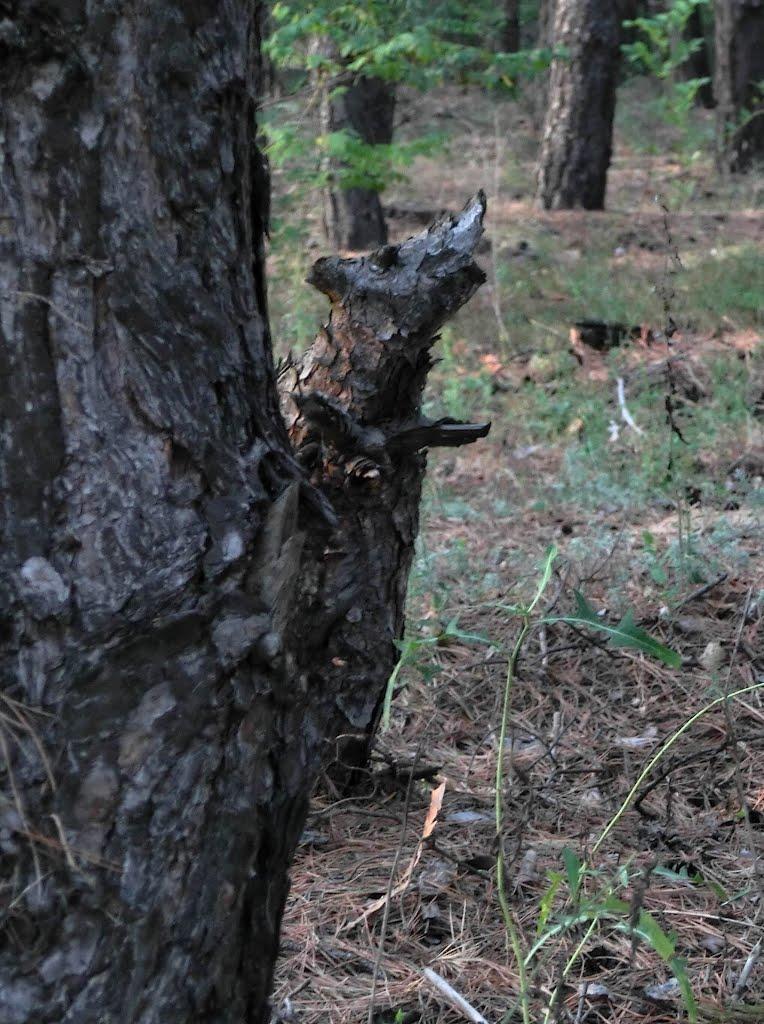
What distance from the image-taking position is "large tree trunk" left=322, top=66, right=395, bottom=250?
8.59 m

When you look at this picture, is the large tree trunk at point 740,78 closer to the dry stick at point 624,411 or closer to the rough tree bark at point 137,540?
the dry stick at point 624,411

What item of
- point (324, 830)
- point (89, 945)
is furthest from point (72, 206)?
point (324, 830)

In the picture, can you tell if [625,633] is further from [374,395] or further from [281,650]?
[374,395]

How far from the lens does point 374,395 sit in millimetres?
2293

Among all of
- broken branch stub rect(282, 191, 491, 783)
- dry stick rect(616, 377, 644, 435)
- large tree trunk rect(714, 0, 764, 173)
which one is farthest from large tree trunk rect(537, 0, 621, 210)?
broken branch stub rect(282, 191, 491, 783)

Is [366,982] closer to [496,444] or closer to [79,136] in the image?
[79,136]

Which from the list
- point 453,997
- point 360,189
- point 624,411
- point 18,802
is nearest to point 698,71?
point 360,189

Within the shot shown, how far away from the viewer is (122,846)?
1448 mm

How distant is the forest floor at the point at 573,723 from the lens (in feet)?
6.64

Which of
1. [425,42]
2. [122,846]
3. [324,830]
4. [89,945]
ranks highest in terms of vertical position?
[425,42]

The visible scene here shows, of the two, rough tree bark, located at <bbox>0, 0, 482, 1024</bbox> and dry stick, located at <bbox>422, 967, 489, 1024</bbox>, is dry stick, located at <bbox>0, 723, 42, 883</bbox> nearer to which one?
rough tree bark, located at <bbox>0, 0, 482, 1024</bbox>

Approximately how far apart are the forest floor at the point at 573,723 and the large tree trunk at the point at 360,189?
2260 millimetres

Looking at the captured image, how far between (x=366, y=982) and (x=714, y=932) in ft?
2.34

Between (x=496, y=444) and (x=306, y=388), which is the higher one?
(x=306, y=388)
